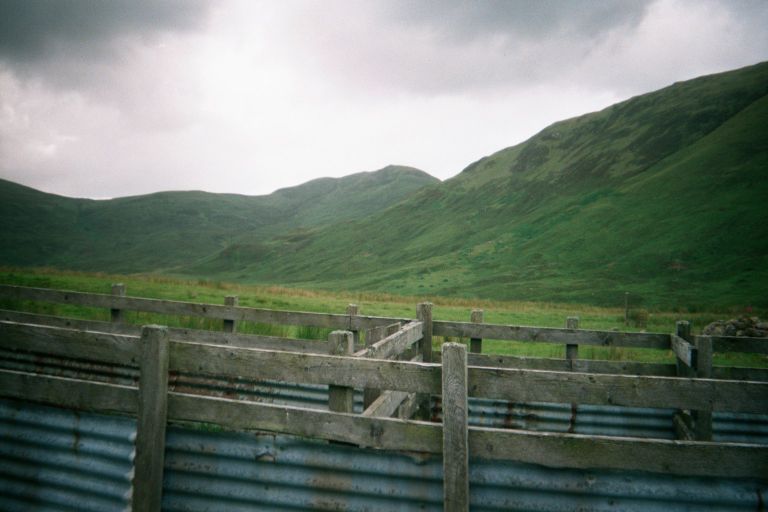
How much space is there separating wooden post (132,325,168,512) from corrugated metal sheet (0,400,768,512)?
127mm

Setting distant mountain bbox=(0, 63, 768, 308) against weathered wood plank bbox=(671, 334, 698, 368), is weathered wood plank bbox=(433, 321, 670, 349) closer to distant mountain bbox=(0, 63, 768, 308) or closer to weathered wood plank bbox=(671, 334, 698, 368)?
weathered wood plank bbox=(671, 334, 698, 368)

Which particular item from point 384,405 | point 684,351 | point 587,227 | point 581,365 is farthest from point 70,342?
point 587,227

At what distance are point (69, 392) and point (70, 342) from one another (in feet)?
1.46

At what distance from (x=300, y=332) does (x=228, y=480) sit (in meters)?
7.90

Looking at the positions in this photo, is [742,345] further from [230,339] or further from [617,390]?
[230,339]

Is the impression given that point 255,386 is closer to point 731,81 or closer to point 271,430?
point 271,430

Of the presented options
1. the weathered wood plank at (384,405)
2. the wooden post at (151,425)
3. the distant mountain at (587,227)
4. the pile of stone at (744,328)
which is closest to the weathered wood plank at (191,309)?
the weathered wood plank at (384,405)

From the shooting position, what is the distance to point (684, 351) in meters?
6.14

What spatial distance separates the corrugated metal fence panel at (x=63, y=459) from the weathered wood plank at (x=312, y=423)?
24.2 inches

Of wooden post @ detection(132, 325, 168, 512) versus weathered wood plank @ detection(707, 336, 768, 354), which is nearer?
wooden post @ detection(132, 325, 168, 512)

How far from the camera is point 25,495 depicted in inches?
149

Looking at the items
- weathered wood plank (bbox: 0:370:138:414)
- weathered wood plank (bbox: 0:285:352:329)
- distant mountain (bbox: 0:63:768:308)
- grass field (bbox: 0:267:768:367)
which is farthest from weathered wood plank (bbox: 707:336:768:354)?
distant mountain (bbox: 0:63:768:308)

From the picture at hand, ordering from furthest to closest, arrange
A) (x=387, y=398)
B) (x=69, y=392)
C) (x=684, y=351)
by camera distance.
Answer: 1. (x=684, y=351)
2. (x=387, y=398)
3. (x=69, y=392)

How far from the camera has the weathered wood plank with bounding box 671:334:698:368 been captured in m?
5.86
